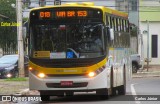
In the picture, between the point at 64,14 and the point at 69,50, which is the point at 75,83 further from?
the point at 64,14

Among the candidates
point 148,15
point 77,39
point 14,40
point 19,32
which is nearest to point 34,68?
point 77,39

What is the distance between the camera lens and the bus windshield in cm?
A: 1953

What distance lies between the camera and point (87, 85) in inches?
762

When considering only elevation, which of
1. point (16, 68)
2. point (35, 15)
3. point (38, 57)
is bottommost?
point (16, 68)

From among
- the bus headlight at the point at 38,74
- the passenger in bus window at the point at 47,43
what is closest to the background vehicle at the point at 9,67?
the bus headlight at the point at 38,74

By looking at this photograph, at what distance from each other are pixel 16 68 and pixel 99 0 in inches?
1370

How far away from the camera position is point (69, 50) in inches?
770

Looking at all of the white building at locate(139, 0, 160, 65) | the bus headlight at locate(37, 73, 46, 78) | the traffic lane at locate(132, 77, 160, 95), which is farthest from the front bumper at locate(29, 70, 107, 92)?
the white building at locate(139, 0, 160, 65)

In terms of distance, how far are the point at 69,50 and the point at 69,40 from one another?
35 cm

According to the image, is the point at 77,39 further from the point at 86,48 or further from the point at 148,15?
the point at 148,15

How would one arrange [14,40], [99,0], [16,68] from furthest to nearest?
[99,0]
[14,40]
[16,68]

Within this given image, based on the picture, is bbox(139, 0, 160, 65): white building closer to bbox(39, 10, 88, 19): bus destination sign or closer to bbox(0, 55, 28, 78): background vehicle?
bbox(0, 55, 28, 78): background vehicle

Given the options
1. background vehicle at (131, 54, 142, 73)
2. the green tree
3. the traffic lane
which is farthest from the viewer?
the green tree

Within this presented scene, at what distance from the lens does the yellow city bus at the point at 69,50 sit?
19.4m
